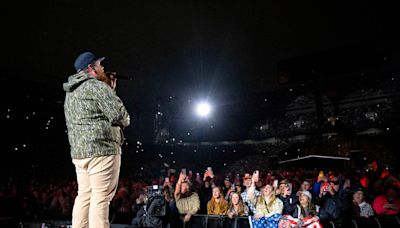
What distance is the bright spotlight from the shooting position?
28777 mm

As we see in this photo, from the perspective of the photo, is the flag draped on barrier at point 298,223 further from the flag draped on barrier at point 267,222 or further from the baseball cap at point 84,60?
the baseball cap at point 84,60

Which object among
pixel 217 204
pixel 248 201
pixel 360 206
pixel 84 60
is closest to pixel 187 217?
pixel 217 204

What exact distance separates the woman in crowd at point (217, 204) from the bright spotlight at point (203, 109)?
67.9 feet

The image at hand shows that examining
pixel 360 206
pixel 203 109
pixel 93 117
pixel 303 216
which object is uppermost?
pixel 203 109

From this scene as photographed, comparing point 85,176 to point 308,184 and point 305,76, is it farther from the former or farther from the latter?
Result: point 305,76

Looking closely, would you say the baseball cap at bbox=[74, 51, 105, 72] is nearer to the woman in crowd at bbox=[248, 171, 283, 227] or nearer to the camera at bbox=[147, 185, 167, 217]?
the woman in crowd at bbox=[248, 171, 283, 227]

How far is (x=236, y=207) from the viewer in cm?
751

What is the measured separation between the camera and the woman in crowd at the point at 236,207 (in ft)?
24.4

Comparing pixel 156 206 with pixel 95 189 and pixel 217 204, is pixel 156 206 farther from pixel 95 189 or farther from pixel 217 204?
pixel 95 189

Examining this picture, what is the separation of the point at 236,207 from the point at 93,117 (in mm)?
5218

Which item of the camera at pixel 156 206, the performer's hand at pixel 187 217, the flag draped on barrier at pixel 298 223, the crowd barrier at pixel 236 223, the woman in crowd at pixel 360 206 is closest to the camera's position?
the flag draped on barrier at pixel 298 223

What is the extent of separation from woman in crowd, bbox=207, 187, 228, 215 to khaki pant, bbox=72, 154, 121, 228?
17.2 feet

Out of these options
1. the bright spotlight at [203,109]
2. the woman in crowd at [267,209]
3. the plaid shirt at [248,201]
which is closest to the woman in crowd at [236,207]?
the plaid shirt at [248,201]

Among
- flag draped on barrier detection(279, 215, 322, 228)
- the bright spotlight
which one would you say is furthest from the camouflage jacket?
the bright spotlight
